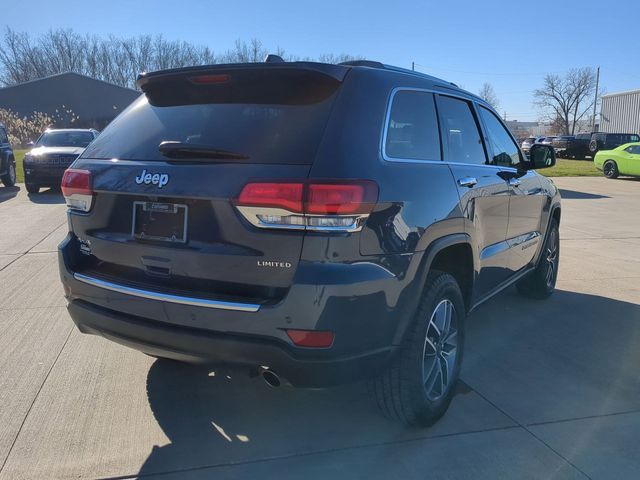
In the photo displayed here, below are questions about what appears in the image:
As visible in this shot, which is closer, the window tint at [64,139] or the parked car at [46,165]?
the parked car at [46,165]

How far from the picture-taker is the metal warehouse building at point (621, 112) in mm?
48844

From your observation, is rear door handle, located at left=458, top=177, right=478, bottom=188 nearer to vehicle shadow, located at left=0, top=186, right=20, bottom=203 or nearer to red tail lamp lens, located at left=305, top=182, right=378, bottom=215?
red tail lamp lens, located at left=305, top=182, right=378, bottom=215

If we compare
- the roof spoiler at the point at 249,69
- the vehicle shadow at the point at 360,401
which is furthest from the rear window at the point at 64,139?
the roof spoiler at the point at 249,69

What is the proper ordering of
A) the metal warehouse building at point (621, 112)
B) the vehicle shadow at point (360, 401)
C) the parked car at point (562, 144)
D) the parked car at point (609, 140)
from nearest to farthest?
the vehicle shadow at point (360, 401) → the parked car at point (609, 140) → the parked car at point (562, 144) → the metal warehouse building at point (621, 112)

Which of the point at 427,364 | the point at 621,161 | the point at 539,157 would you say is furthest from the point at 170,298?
the point at 621,161

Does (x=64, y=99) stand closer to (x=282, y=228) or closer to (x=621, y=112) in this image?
(x=621, y=112)

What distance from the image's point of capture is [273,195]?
234cm

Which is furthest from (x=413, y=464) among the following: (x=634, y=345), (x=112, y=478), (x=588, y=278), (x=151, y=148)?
(x=588, y=278)

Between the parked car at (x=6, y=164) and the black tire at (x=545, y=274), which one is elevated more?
the parked car at (x=6, y=164)

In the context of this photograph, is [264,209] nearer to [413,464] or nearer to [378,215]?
[378,215]

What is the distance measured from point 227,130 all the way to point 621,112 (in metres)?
57.2

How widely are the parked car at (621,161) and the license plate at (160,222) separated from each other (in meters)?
22.3

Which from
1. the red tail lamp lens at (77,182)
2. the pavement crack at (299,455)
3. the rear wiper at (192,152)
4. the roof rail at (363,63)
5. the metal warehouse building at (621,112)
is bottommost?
the pavement crack at (299,455)

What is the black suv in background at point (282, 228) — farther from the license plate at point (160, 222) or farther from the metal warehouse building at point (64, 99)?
the metal warehouse building at point (64, 99)
